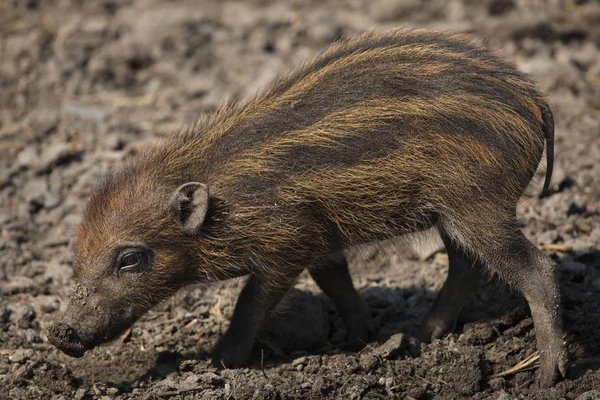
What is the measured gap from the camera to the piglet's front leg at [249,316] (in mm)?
6164

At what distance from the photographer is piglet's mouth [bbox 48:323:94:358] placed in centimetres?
588

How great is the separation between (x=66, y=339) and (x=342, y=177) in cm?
216

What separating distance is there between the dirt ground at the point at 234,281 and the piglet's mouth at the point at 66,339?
265 millimetres

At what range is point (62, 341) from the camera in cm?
589

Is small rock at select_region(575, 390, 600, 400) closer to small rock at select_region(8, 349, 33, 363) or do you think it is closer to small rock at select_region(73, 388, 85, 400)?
small rock at select_region(73, 388, 85, 400)

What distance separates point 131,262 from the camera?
599cm

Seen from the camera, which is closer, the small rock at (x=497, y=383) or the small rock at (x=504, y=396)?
the small rock at (x=504, y=396)

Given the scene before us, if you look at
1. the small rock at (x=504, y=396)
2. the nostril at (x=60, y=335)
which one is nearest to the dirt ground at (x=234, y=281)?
the small rock at (x=504, y=396)

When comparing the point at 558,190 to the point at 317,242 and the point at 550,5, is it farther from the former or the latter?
the point at 550,5

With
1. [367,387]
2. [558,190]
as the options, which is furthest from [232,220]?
[558,190]

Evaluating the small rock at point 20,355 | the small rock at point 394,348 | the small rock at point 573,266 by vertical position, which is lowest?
the small rock at point 573,266

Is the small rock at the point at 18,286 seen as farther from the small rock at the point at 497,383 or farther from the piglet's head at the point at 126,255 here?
the small rock at the point at 497,383

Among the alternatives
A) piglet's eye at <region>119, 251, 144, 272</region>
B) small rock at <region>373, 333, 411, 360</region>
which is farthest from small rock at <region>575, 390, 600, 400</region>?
piglet's eye at <region>119, 251, 144, 272</region>

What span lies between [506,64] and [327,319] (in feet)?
7.78
